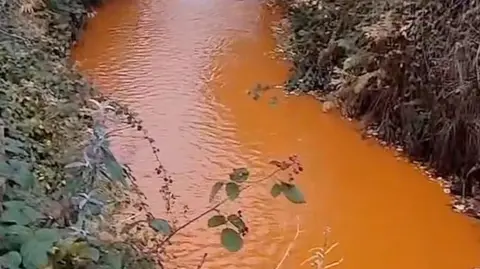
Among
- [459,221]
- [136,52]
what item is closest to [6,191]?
[459,221]

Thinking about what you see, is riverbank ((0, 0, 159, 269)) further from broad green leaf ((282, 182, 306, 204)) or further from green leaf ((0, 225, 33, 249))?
broad green leaf ((282, 182, 306, 204))

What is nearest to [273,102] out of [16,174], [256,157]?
[256,157]

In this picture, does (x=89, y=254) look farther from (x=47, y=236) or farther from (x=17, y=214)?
(x=17, y=214)

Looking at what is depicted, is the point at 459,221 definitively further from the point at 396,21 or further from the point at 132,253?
the point at 132,253

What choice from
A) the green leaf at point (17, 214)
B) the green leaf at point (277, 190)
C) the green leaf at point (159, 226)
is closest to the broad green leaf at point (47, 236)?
the green leaf at point (17, 214)

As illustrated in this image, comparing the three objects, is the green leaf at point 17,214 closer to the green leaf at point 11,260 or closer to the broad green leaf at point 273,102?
the green leaf at point 11,260
